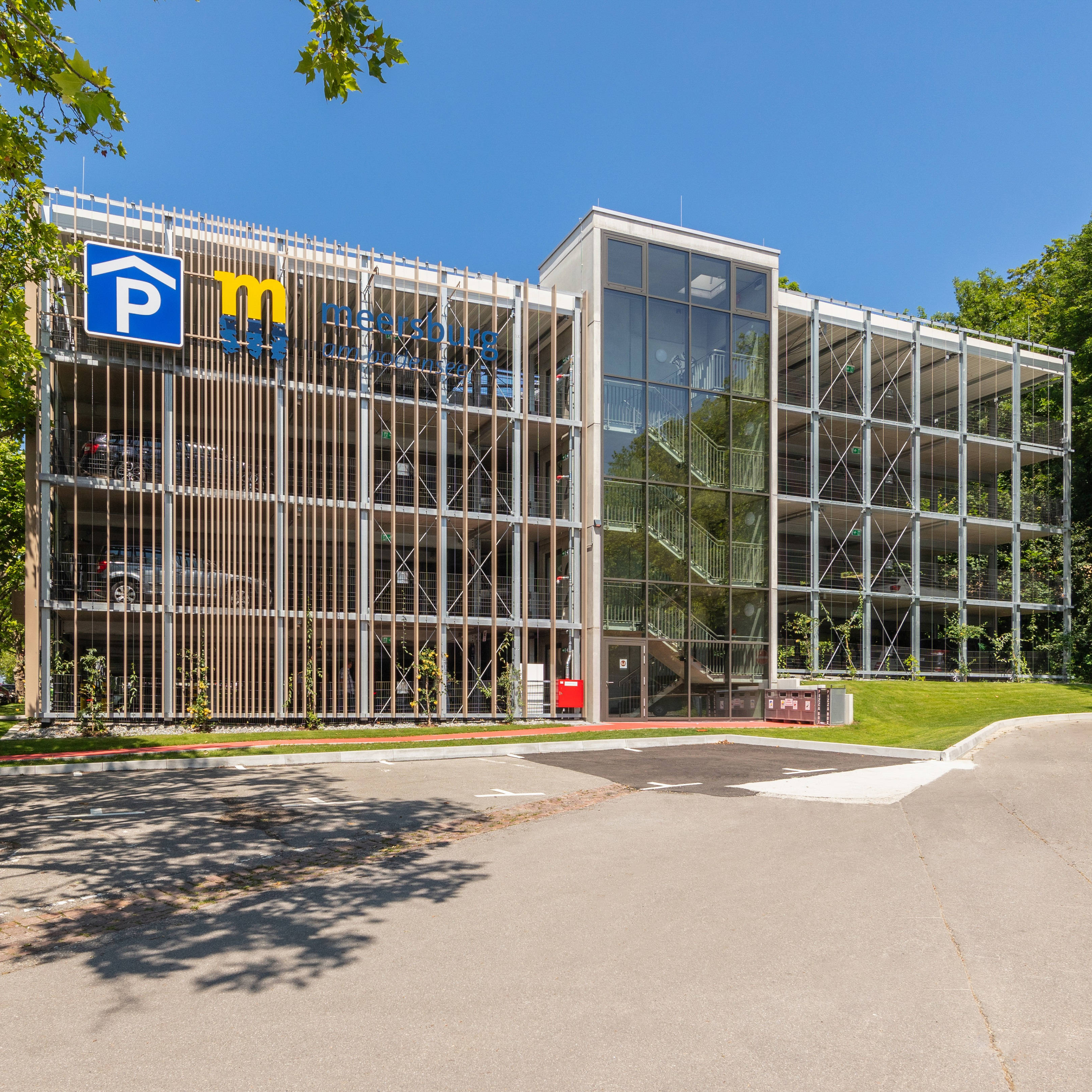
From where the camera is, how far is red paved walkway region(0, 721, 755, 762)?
15953 mm

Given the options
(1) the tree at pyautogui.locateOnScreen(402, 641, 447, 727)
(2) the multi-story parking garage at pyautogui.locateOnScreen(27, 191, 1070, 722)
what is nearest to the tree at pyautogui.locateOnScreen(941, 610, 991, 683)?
(2) the multi-story parking garage at pyautogui.locateOnScreen(27, 191, 1070, 722)

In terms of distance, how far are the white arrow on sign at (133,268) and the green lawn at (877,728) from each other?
434 inches

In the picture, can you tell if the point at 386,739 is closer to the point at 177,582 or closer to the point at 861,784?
the point at 177,582

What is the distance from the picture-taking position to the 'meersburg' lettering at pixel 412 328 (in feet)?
80.0

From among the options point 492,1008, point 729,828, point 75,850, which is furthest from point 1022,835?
point 75,850

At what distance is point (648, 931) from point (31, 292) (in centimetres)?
2275

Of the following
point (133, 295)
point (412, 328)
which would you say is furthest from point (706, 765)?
point (133, 295)

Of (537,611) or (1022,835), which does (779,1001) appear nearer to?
(1022,835)

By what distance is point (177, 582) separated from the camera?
22.5 meters

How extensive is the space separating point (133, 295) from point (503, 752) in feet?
46.8

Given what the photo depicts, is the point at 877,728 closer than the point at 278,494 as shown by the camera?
No

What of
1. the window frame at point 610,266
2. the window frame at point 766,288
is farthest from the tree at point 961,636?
the window frame at point 610,266

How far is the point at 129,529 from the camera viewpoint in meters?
24.9

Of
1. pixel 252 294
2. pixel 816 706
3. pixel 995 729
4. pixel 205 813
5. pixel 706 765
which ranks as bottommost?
pixel 816 706
